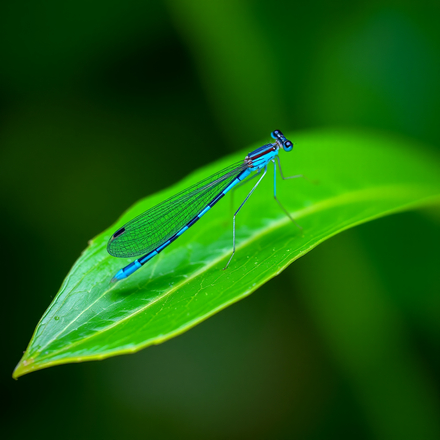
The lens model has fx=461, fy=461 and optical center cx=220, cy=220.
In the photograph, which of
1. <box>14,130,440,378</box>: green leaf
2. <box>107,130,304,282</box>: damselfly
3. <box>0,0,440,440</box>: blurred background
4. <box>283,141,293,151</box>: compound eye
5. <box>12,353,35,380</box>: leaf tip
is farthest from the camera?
<box>0,0,440,440</box>: blurred background

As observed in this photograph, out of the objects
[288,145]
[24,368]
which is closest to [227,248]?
[288,145]

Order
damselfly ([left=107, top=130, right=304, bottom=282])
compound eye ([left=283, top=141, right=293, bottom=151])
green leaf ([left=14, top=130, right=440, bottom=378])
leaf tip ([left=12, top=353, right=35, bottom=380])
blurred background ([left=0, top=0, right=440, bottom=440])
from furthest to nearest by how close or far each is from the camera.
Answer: blurred background ([left=0, top=0, right=440, bottom=440])
compound eye ([left=283, top=141, right=293, bottom=151])
damselfly ([left=107, top=130, right=304, bottom=282])
green leaf ([left=14, top=130, right=440, bottom=378])
leaf tip ([left=12, top=353, right=35, bottom=380])

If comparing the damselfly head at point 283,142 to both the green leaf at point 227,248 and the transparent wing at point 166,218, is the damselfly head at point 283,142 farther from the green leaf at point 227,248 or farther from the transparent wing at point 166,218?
the transparent wing at point 166,218

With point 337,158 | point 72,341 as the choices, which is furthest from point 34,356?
point 337,158

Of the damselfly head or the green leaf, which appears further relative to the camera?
the damselfly head

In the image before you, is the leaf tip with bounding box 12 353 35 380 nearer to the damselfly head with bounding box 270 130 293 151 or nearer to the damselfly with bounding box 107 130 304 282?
the damselfly with bounding box 107 130 304 282

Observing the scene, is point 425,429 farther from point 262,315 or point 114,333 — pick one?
point 114,333

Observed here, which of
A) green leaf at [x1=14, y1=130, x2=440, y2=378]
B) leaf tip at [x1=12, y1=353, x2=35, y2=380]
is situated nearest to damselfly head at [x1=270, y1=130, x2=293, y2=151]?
green leaf at [x1=14, y1=130, x2=440, y2=378]
